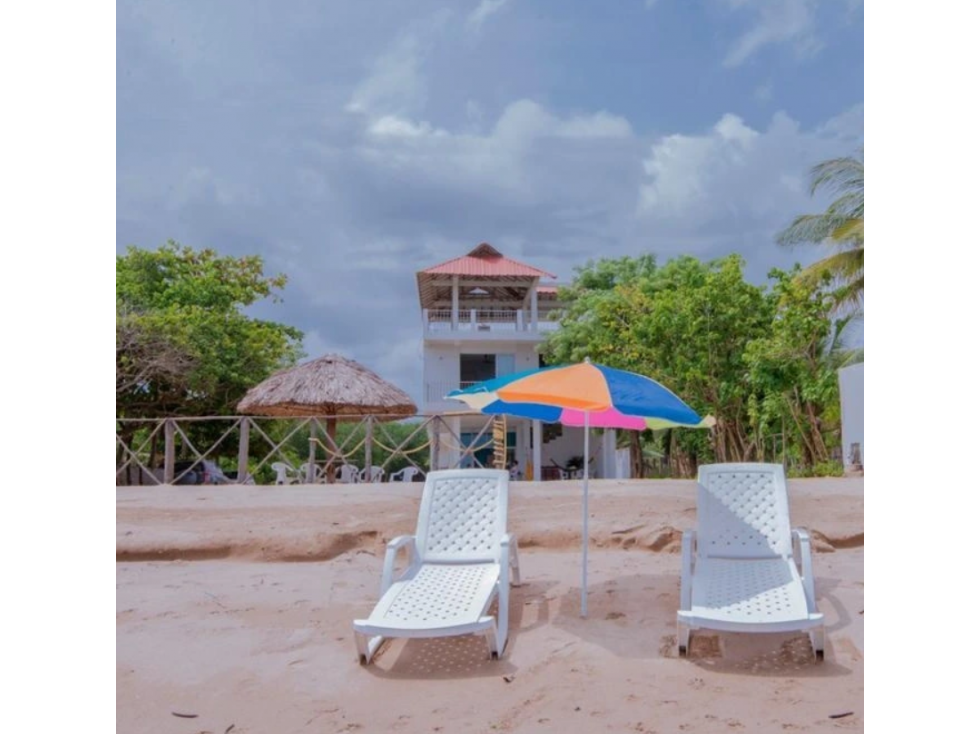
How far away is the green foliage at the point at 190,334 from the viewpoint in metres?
18.2

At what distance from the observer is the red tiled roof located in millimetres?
22859

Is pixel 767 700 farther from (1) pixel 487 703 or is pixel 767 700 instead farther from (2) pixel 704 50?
(2) pixel 704 50

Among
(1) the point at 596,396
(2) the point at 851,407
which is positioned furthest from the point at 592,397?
(2) the point at 851,407

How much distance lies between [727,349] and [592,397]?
13.9m

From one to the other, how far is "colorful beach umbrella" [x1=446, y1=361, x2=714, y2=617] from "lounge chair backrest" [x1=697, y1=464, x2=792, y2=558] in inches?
21.1

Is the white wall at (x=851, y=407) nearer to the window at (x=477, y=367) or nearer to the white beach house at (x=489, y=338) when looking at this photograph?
the white beach house at (x=489, y=338)

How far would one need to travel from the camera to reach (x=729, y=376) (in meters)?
18.3

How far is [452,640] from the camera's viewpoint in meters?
5.03

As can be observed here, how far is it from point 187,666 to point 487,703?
1.81m

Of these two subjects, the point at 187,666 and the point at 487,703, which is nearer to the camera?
the point at 487,703

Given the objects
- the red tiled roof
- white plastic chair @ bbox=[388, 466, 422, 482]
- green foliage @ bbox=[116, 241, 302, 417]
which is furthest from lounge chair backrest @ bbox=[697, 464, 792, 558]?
the red tiled roof

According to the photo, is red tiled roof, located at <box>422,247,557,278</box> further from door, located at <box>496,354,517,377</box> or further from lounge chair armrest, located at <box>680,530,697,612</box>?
lounge chair armrest, located at <box>680,530,697,612</box>
